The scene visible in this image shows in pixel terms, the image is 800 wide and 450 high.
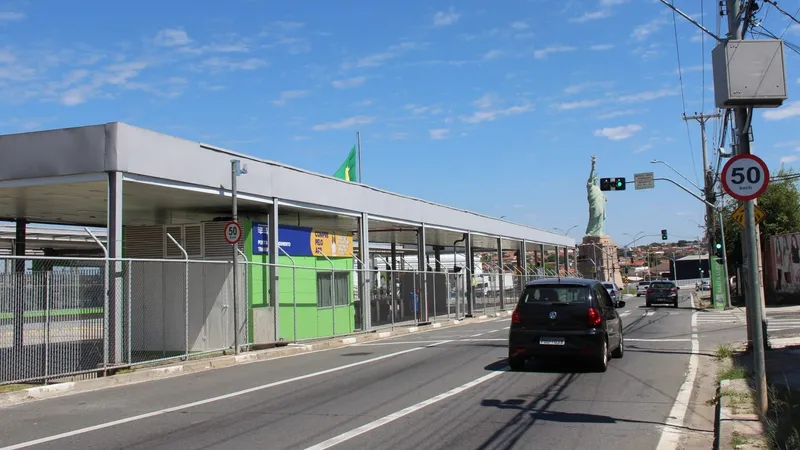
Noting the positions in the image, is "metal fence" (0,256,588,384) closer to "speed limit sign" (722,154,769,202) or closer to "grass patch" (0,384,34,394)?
"grass patch" (0,384,34,394)

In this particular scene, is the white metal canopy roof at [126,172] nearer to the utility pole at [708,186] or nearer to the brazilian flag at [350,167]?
the brazilian flag at [350,167]

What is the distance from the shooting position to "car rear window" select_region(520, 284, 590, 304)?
1273 centimetres

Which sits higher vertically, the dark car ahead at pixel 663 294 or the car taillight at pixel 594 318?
the car taillight at pixel 594 318

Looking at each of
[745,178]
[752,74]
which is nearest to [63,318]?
[745,178]

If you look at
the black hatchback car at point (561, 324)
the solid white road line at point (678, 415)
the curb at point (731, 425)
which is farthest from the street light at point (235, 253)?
the curb at point (731, 425)

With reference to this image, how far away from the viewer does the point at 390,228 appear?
107ft

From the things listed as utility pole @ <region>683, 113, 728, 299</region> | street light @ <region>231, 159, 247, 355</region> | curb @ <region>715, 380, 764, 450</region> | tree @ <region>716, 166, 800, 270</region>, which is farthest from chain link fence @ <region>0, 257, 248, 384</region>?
tree @ <region>716, 166, 800, 270</region>

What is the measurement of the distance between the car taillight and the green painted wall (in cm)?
914

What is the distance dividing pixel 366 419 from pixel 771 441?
176 inches

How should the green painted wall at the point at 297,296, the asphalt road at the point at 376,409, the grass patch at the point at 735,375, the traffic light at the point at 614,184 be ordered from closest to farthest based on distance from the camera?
Answer: the asphalt road at the point at 376,409 < the grass patch at the point at 735,375 < the green painted wall at the point at 297,296 < the traffic light at the point at 614,184

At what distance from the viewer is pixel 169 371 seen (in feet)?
46.4

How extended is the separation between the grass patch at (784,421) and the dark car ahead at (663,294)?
32878mm

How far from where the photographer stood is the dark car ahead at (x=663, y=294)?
40.7 meters

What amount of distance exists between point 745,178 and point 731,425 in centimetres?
280
